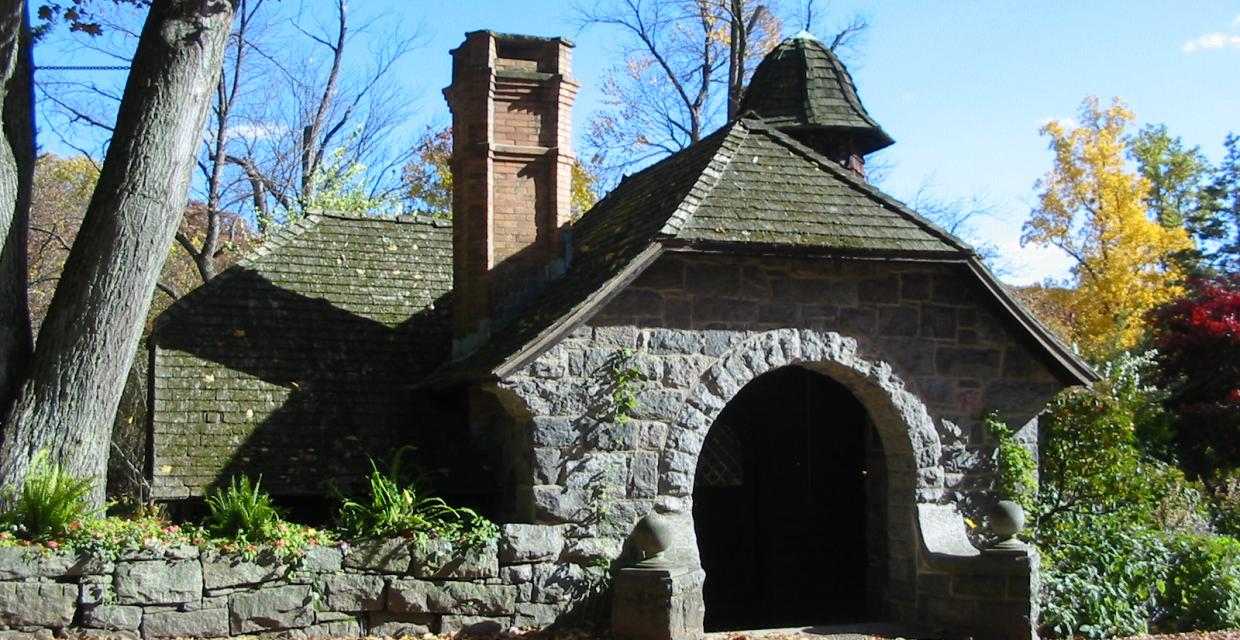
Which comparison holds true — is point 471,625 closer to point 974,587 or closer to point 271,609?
point 271,609

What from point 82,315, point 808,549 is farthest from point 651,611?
point 82,315

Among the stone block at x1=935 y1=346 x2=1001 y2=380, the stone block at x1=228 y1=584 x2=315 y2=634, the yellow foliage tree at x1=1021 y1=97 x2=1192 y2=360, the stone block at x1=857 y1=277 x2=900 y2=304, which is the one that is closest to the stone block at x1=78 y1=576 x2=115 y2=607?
the stone block at x1=228 y1=584 x2=315 y2=634

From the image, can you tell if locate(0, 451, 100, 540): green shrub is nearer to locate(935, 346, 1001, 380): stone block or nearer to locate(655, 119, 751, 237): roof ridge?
locate(655, 119, 751, 237): roof ridge

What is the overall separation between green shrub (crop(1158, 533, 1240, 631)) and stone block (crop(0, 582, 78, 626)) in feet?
28.0

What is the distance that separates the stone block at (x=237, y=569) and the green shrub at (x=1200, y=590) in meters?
7.25

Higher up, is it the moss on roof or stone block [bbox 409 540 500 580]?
the moss on roof

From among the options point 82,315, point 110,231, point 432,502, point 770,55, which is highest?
point 770,55

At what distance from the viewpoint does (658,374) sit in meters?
9.57

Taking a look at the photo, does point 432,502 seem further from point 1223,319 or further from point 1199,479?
point 1223,319

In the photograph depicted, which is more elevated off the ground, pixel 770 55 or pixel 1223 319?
pixel 770 55

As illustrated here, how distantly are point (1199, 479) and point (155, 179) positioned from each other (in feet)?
43.0

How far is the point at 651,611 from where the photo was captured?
854cm

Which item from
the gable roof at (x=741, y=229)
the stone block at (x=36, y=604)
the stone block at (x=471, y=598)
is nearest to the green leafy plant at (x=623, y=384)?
the gable roof at (x=741, y=229)

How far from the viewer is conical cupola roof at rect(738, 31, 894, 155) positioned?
1531 cm
